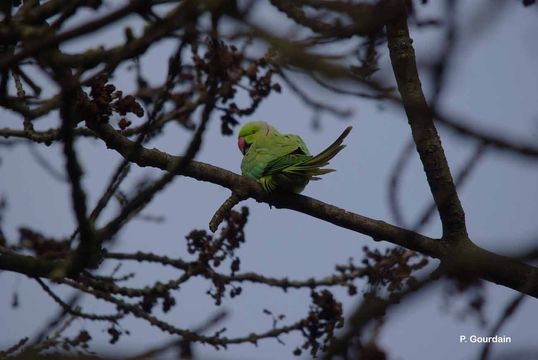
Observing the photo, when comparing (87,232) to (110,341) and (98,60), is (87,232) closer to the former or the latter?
(98,60)

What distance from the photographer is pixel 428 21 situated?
363cm

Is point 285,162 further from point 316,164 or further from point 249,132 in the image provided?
point 249,132

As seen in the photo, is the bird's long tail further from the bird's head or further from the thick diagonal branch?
the bird's head

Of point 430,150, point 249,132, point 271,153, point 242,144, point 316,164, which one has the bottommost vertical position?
point 430,150

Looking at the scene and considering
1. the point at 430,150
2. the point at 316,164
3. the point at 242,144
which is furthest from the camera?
the point at 242,144

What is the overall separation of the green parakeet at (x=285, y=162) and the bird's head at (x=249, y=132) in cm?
94

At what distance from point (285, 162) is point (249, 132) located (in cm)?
206

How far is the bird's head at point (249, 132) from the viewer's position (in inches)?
254

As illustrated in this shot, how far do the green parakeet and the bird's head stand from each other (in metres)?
0.94

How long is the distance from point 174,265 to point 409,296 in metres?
3.54

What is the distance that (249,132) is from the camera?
6.57 meters

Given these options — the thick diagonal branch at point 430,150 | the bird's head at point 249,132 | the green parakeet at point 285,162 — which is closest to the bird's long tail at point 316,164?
the green parakeet at point 285,162

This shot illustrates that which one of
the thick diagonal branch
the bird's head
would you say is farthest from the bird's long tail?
the bird's head

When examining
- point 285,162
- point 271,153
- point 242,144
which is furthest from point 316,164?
point 242,144
